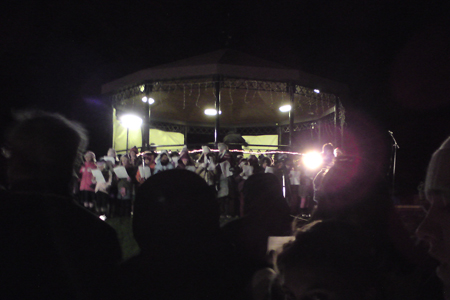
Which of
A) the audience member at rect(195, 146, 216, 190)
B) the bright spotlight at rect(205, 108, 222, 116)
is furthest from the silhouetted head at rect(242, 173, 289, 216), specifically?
the bright spotlight at rect(205, 108, 222, 116)

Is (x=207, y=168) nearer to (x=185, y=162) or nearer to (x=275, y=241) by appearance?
(x=185, y=162)

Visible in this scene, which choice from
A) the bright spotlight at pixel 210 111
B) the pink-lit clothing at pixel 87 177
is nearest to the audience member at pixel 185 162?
the pink-lit clothing at pixel 87 177

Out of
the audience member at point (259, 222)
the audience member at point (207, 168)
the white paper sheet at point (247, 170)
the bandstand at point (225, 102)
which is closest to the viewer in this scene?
the audience member at point (259, 222)

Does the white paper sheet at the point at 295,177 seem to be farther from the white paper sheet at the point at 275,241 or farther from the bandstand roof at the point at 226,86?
the white paper sheet at the point at 275,241

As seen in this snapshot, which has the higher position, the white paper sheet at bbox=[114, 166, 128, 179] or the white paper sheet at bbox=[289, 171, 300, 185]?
the white paper sheet at bbox=[114, 166, 128, 179]

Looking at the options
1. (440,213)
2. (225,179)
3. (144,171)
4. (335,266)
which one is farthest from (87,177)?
(440,213)

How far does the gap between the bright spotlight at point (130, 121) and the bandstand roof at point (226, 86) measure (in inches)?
20.1

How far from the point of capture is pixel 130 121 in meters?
13.7

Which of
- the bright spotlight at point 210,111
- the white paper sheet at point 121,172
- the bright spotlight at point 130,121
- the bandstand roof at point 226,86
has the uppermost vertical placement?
A: the bandstand roof at point 226,86

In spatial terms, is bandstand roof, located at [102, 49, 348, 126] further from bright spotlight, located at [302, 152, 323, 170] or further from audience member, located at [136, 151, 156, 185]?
audience member, located at [136, 151, 156, 185]

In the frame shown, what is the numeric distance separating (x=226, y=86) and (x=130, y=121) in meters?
5.80

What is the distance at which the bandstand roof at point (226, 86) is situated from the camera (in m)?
10.1

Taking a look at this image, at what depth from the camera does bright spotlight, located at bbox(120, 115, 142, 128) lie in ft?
44.4

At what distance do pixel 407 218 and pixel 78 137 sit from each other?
4995 mm
